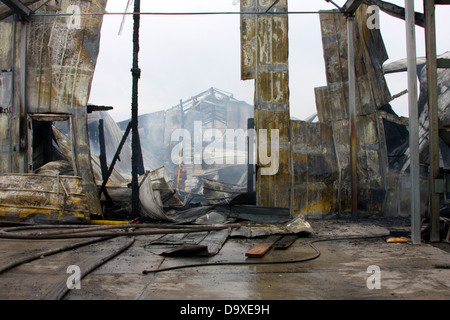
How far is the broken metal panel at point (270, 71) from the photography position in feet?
26.0

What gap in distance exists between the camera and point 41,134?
996 cm

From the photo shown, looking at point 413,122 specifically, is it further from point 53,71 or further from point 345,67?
point 53,71

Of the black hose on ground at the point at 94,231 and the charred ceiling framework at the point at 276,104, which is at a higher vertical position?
the charred ceiling framework at the point at 276,104

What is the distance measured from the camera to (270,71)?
8031mm

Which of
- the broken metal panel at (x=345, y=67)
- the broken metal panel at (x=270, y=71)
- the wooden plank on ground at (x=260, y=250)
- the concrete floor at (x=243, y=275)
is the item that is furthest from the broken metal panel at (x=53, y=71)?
the broken metal panel at (x=345, y=67)

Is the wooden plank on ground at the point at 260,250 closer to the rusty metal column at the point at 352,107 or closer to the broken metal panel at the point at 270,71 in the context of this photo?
the broken metal panel at the point at 270,71

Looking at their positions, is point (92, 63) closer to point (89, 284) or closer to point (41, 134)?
point (41, 134)

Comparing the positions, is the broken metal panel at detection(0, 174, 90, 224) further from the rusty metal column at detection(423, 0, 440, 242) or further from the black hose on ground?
the rusty metal column at detection(423, 0, 440, 242)

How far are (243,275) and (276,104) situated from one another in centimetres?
512

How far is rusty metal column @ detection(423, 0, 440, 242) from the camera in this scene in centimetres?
543

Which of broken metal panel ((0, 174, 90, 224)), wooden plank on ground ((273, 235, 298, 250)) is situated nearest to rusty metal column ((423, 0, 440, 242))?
wooden plank on ground ((273, 235, 298, 250))

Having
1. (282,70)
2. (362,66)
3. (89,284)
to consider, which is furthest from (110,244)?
(362,66)

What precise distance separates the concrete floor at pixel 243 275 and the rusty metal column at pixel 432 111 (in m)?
0.51

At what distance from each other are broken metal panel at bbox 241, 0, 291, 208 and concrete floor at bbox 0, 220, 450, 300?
9.36ft
